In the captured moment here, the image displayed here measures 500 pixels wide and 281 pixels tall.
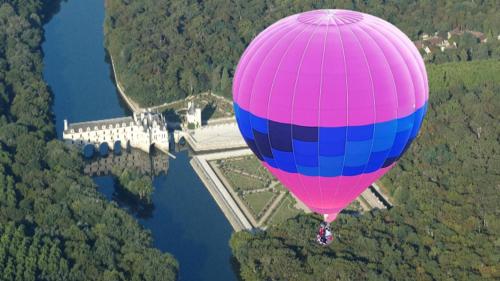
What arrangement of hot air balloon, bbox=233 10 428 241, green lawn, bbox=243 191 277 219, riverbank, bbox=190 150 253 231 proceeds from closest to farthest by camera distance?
hot air balloon, bbox=233 10 428 241 < riverbank, bbox=190 150 253 231 < green lawn, bbox=243 191 277 219

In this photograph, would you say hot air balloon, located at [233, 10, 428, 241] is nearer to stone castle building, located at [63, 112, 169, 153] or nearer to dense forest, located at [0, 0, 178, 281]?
dense forest, located at [0, 0, 178, 281]

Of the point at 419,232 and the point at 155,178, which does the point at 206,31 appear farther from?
the point at 419,232

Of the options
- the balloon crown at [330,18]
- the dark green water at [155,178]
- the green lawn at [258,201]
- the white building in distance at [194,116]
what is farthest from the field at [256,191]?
the balloon crown at [330,18]

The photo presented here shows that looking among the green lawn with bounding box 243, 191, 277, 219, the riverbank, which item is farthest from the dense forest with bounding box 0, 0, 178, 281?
the green lawn with bounding box 243, 191, 277, 219

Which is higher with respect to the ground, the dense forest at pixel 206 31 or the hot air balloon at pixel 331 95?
the dense forest at pixel 206 31

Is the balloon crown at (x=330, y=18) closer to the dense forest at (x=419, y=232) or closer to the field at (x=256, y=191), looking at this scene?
the dense forest at (x=419, y=232)

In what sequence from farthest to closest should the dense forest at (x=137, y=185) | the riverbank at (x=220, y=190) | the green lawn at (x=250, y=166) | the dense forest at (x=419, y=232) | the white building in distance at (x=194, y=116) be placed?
the white building in distance at (x=194, y=116) < the green lawn at (x=250, y=166) < the dense forest at (x=137, y=185) < the riverbank at (x=220, y=190) < the dense forest at (x=419, y=232)

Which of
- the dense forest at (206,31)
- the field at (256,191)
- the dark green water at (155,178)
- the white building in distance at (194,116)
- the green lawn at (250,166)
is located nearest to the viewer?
the dark green water at (155,178)

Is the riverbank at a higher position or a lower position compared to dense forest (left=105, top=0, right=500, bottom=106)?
lower
